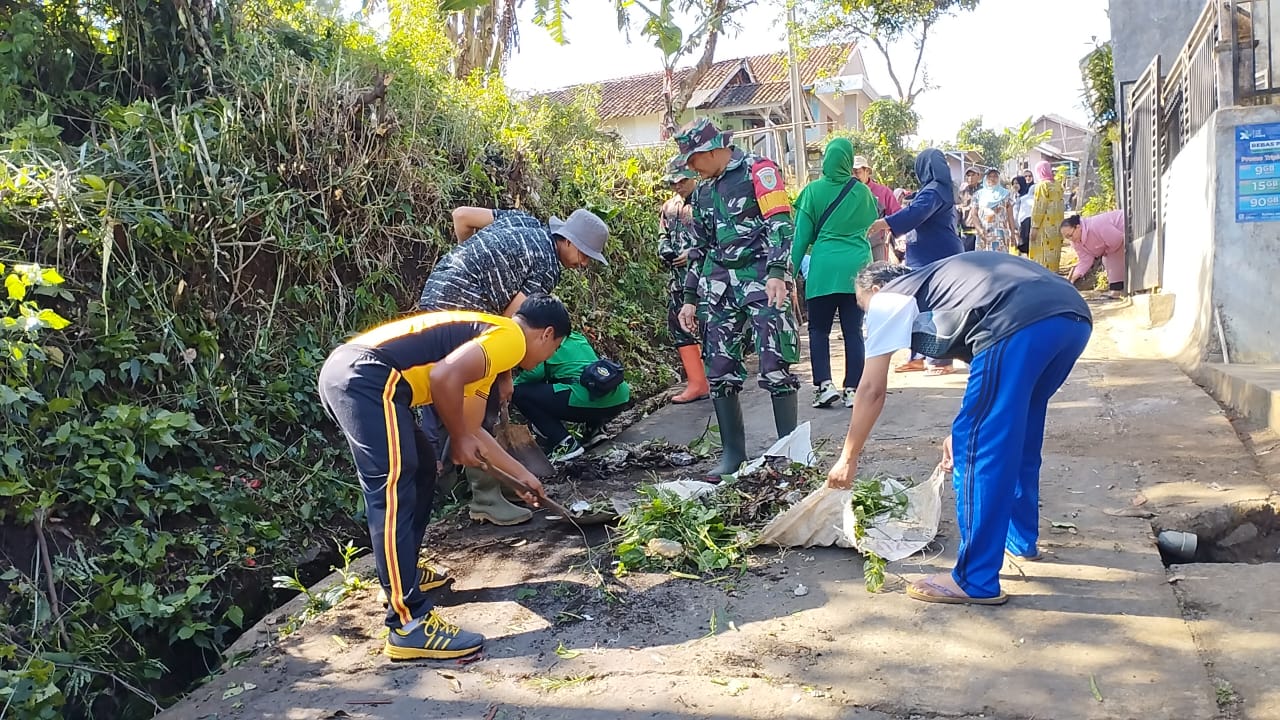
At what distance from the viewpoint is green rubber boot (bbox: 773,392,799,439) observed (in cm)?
497

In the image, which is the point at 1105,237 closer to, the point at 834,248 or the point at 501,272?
the point at 834,248

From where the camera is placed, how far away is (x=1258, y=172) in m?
6.44

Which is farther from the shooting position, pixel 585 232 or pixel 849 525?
pixel 585 232

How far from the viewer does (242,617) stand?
360 centimetres

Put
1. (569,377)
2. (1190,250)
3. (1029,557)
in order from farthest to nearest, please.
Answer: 1. (1190,250)
2. (569,377)
3. (1029,557)

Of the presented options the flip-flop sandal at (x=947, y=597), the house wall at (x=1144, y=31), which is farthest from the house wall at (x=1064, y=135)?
the flip-flop sandal at (x=947, y=597)

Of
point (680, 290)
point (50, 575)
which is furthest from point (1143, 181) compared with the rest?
point (50, 575)

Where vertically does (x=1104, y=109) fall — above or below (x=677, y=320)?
above

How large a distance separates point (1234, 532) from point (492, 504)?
11.0 feet

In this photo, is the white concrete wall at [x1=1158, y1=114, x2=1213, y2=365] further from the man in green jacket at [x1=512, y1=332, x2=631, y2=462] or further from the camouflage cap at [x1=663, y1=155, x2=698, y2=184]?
the man in green jacket at [x1=512, y1=332, x2=631, y2=462]

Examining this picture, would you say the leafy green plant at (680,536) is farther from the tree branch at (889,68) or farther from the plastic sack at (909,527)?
the tree branch at (889,68)

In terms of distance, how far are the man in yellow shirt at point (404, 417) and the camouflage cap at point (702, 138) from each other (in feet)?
6.27

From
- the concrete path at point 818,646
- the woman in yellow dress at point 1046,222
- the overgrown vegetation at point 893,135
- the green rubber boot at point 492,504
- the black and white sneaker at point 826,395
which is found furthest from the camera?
the overgrown vegetation at point 893,135

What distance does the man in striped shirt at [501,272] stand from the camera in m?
4.21
